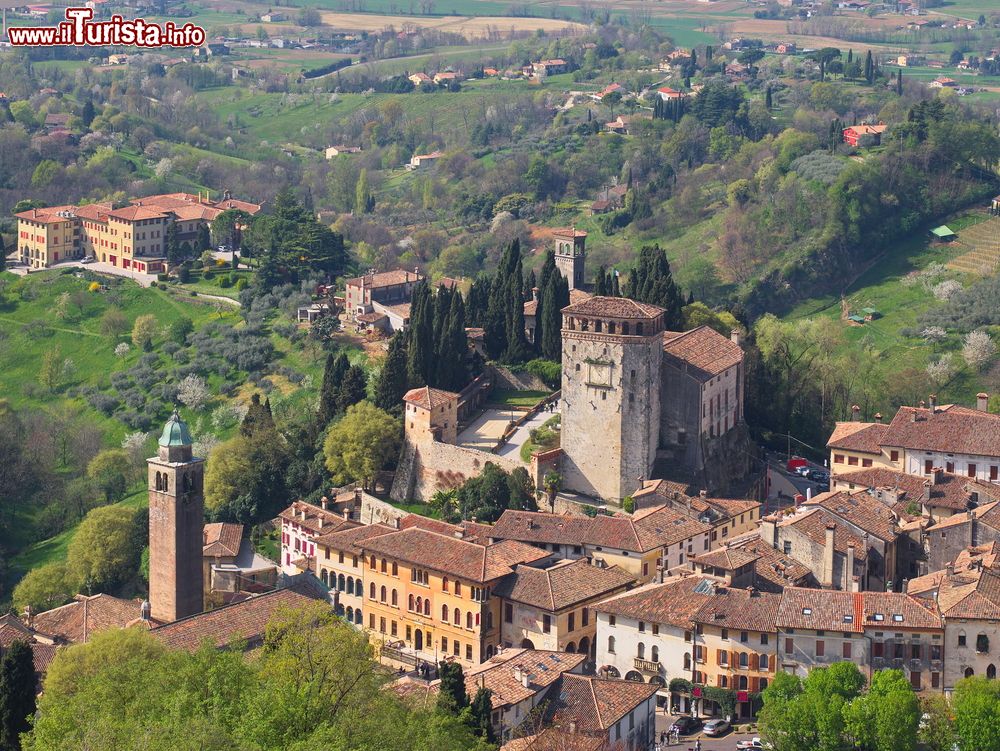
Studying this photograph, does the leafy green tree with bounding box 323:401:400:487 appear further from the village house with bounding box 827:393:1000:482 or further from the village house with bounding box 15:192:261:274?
the village house with bounding box 15:192:261:274

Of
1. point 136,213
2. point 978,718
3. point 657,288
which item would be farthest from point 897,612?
point 136,213

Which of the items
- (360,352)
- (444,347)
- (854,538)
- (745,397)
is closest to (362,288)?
(360,352)

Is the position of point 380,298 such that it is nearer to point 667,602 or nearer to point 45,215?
point 45,215

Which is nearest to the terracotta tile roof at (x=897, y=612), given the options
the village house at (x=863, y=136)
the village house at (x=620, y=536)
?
the village house at (x=620, y=536)

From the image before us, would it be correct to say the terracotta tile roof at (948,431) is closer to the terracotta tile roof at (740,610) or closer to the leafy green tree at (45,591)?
the terracotta tile roof at (740,610)

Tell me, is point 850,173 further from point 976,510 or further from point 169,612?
point 169,612

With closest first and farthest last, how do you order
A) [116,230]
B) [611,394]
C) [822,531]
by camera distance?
1. [822,531]
2. [611,394]
3. [116,230]

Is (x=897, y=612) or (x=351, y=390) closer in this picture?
(x=897, y=612)
